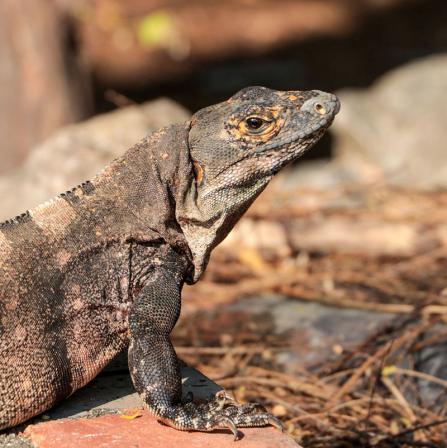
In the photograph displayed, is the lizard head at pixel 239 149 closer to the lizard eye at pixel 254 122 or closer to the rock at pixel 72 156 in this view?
the lizard eye at pixel 254 122

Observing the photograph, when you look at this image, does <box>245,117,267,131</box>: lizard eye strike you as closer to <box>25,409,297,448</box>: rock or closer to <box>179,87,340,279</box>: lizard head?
<box>179,87,340,279</box>: lizard head

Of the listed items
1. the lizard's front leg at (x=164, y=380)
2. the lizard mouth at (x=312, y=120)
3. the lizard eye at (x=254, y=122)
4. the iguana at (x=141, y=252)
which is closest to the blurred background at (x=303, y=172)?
the lizard's front leg at (x=164, y=380)

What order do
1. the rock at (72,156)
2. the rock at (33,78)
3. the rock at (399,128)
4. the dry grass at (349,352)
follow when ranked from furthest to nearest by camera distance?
the rock at (399,128)
the rock at (33,78)
the rock at (72,156)
the dry grass at (349,352)

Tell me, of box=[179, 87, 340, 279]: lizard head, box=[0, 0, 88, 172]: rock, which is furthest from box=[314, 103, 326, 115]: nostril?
box=[0, 0, 88, 172]: rock

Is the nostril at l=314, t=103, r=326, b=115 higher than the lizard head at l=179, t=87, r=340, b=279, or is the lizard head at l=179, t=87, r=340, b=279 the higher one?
the nostril at l=314, t=103, r=326, b=115

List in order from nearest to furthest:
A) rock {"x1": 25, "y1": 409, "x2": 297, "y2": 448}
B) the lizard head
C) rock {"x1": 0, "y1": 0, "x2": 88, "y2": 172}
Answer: rock {"x1": 25, "y1": 409, "x2": 297, "y2": 448}
the lizard head
rock {"x1": 0, "y1": 0, "x2": 88, "y2": 172}

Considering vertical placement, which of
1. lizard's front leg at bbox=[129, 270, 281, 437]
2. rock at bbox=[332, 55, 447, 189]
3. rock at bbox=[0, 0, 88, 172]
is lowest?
lizard's front leg at bbox=[129, 270, 281, 437]

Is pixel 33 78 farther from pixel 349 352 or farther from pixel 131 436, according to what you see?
pixel 131 436

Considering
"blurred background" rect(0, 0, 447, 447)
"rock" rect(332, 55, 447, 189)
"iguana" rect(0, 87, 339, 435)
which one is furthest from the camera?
"rock" rect(332, 55, 447, 189)
